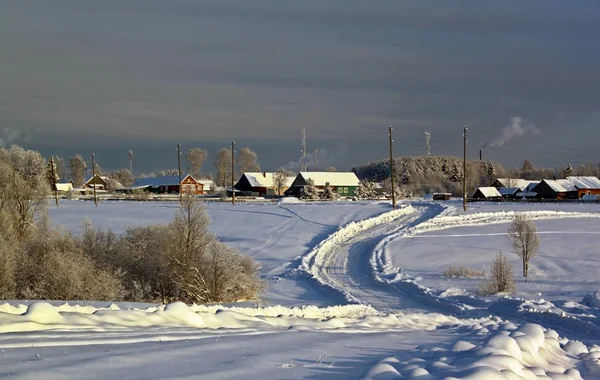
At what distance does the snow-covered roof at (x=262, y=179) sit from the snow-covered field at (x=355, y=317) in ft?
192

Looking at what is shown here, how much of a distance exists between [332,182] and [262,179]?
15154 millimetres

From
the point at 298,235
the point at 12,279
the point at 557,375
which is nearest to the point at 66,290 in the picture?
the point at 12,279

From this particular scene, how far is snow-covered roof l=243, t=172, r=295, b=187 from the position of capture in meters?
117

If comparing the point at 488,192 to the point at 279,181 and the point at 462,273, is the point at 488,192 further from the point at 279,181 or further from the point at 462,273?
the point at 462,273

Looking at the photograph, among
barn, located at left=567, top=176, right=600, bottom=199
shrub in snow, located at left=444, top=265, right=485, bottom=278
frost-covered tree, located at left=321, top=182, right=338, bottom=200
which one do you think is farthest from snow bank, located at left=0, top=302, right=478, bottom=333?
barn, located at left=567, top=176, right=600, bottom=199

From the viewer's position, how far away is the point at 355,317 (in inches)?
576

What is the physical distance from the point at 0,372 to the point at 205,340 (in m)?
2.80

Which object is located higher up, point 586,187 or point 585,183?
point 585,183

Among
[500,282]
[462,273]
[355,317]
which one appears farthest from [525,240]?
[355,317]

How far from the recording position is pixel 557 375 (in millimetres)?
7531

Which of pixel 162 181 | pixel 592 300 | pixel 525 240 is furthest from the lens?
pixel 162 181

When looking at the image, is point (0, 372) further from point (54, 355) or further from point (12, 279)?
point (12, 279)

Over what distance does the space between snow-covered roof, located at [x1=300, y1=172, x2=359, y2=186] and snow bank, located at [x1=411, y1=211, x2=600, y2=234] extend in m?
53.5

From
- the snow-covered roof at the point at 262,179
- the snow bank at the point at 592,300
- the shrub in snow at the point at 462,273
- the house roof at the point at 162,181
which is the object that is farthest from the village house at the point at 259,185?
the snow bank at the point at 592,300
